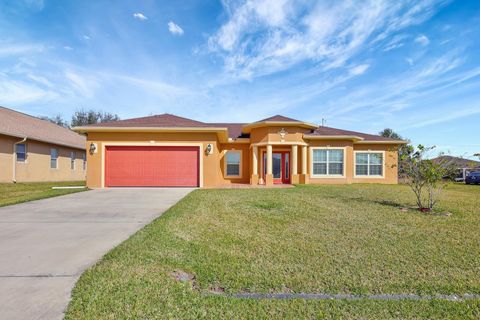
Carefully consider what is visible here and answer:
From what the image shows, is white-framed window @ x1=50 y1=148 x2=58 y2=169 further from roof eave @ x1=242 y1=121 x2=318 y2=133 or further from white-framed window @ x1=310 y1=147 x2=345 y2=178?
white-framed window @ x1=310 y1=147 x2=345 y2=178

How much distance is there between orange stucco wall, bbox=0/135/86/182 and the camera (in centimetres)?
1525

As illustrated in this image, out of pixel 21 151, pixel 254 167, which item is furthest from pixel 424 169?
pixel 21 151

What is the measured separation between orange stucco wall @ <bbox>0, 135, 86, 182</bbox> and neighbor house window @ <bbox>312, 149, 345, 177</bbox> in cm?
1997

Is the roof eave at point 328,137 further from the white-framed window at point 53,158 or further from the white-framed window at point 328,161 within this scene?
the white-framed window at point 53,158

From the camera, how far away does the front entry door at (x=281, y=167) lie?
16.4 meters

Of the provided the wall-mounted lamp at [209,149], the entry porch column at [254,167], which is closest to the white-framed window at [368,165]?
the entry porch column at [254,167]

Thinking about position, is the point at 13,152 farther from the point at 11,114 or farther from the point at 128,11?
the point at 128,11

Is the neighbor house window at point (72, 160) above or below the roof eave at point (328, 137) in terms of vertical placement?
below

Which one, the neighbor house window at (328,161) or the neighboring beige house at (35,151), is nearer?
the neighboring beige house at (35,151)

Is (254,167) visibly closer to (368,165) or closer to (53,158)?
(368,165)

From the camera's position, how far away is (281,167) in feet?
54.3

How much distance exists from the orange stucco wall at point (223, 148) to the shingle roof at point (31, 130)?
711 cm

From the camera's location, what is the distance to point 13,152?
1573cm

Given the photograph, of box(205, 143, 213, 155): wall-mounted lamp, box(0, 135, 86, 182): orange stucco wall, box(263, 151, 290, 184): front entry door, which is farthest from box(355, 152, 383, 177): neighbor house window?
box(0, 135, 86, 182): orange stucco wall
